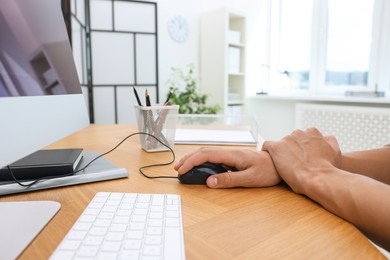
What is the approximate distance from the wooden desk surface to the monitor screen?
98mm

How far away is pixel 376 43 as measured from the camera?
249 centimetres

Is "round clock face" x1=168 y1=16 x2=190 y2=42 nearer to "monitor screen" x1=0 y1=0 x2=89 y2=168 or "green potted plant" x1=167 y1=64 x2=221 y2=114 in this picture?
"green potted plant" x1=167 y1=64 x2=221 y2=114

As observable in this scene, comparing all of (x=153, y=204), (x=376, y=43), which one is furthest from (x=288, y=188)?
(x=376, y=43)

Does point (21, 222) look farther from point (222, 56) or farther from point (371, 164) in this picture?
point (222, 56)

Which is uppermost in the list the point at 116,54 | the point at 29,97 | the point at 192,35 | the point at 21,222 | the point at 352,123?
the point at 192,35

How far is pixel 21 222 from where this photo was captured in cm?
37

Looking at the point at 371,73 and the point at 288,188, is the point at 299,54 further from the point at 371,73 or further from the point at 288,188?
the point at 288,188

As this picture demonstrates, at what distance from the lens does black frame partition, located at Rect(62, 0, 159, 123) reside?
2615 millimetres

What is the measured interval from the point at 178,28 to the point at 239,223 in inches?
115

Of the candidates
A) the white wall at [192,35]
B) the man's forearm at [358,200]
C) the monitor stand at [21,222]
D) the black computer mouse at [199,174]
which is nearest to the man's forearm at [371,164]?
the man's forearm at [358,200]

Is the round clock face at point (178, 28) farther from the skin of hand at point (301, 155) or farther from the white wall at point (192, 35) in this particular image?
the skin of hand at point (301, 155)

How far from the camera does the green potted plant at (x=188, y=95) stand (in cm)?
284

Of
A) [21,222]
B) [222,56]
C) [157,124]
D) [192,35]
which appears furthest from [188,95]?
[21,222]

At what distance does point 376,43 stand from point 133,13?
2.12 metres
